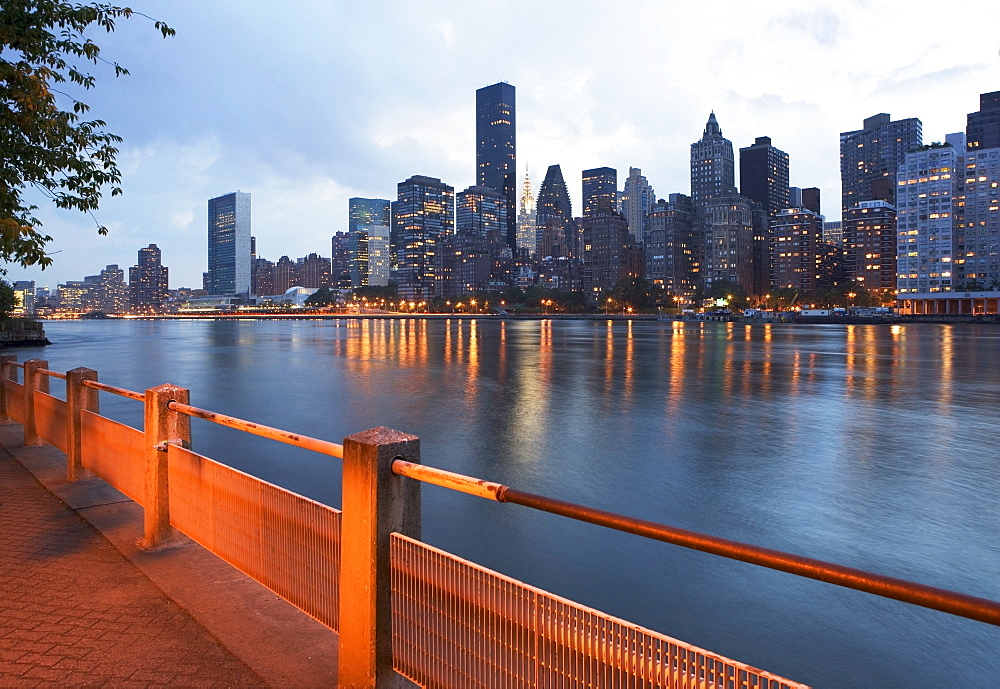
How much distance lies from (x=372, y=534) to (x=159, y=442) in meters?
4.04

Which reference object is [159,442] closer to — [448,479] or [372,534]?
[372,534]

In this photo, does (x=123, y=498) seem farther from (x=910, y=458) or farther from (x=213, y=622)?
(x=910, y=458)

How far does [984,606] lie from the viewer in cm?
215

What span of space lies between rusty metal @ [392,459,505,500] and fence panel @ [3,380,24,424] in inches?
493

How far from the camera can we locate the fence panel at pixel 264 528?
4.75 meters

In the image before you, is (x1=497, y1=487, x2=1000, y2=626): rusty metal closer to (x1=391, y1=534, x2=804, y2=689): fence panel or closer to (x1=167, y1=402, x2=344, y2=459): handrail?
(x1=391, y1=534, x2=804, y2=689): fence panel

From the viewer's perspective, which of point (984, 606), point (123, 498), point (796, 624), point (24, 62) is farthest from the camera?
point (24, 62)

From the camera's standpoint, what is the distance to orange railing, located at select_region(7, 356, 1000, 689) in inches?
111

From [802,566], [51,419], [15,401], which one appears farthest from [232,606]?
[15,401]

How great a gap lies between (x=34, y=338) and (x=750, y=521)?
8849 cm

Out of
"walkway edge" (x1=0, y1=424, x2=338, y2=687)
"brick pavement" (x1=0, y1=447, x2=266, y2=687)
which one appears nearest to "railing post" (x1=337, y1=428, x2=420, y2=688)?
"walkway edge" (x1=0, y1=424, x2=338, y2=687)

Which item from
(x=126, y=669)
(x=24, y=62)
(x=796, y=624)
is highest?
(x=24, y=62)

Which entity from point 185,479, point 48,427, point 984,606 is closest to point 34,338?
point 48,427

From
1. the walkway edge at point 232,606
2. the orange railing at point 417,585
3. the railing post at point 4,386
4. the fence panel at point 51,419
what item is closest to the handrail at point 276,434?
the orange railing at point 417,585
